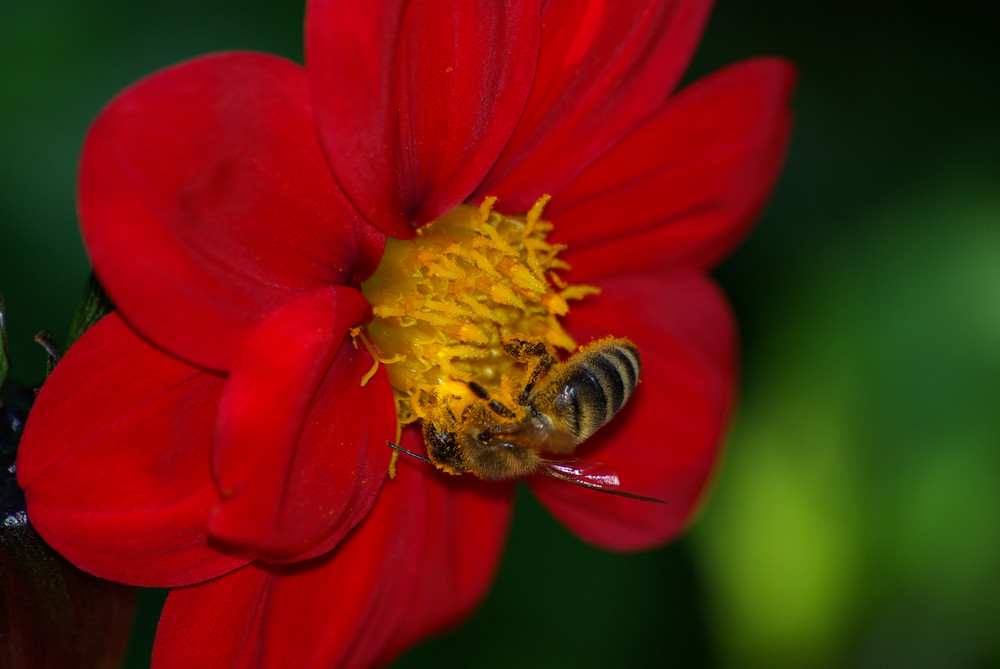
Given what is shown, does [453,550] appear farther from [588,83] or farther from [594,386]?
[588,83]

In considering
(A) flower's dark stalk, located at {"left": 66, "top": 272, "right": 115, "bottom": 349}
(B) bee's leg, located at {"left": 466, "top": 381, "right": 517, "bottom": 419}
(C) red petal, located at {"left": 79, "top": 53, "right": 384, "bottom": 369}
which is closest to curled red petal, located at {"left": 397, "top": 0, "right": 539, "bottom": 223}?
(C) red petal, located at {"left": 79, "top": 53, "right": 384, "bottom": 369}

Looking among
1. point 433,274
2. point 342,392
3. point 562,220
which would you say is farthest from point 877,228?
point 342,392

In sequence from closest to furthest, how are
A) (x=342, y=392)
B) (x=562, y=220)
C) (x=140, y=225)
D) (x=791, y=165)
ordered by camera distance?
(x=140, y=225), (x=342, y=392), (x=562, y=220), (x=791, y=165)

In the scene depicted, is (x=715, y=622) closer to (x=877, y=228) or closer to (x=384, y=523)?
(x=877, y=228)

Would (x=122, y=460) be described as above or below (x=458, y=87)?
below

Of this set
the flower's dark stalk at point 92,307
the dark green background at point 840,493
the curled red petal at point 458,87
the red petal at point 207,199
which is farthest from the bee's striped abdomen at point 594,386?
the dark green background at point 840,493

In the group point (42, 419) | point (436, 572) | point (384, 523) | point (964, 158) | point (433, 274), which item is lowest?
point (436, 572)

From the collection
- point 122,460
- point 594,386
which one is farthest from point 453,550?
point 122,460
